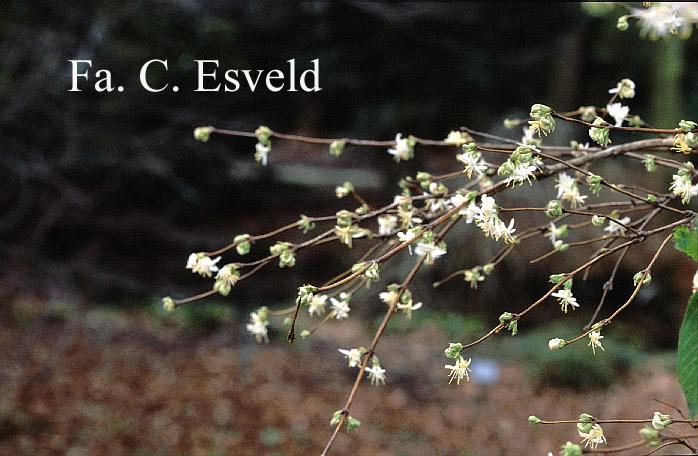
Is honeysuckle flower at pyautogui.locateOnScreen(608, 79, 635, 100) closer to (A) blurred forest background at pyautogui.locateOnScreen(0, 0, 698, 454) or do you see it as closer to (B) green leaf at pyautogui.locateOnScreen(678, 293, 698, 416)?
(B) green leaf at pyautogui.locateOnScreen(678, 293, 698, 416)

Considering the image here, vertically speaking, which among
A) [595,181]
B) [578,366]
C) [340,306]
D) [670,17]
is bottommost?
[578,366]

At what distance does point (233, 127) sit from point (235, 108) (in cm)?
30

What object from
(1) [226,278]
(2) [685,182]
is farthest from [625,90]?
(1) [226,278]

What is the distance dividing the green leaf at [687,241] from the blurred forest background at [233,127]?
11.8 ft

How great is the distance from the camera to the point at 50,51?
159 inches

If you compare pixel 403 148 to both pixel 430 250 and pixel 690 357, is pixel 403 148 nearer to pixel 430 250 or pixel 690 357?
pixel 430 250

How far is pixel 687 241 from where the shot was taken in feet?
2.41

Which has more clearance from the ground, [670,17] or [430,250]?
[670,17]

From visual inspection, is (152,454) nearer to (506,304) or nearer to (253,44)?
(253,44)

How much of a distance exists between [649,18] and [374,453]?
359 centimetres

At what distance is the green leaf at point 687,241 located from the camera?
2.38 ft

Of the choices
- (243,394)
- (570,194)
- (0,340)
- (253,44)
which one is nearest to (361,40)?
(253,44)

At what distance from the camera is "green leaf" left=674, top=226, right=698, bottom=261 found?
73cm

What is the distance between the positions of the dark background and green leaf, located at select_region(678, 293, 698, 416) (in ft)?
13.2
